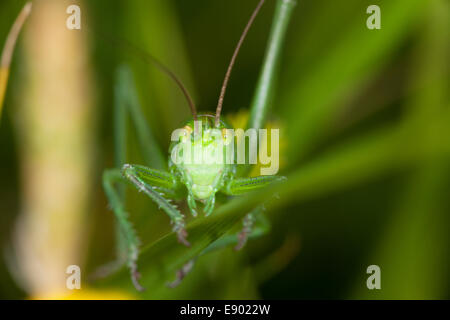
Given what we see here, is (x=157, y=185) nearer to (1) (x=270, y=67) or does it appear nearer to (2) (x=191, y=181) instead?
(2) (x=191, y=181)

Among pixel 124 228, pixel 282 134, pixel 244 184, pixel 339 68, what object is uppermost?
pixel 339 68

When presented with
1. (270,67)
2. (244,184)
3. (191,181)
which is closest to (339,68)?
(270,67)

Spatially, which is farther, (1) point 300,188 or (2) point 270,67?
(2) point 270,67

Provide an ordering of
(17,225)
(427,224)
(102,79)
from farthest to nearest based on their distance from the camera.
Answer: (102,79)
(17,225)
(427,224)

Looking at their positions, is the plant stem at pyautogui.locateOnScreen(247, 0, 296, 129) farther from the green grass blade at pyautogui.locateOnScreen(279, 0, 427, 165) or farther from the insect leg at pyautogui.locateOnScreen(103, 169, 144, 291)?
the insect leg at pyautogui.locateOnScreen(103, 169, 144, 291)

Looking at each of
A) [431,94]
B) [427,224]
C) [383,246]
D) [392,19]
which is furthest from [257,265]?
[392,19]
